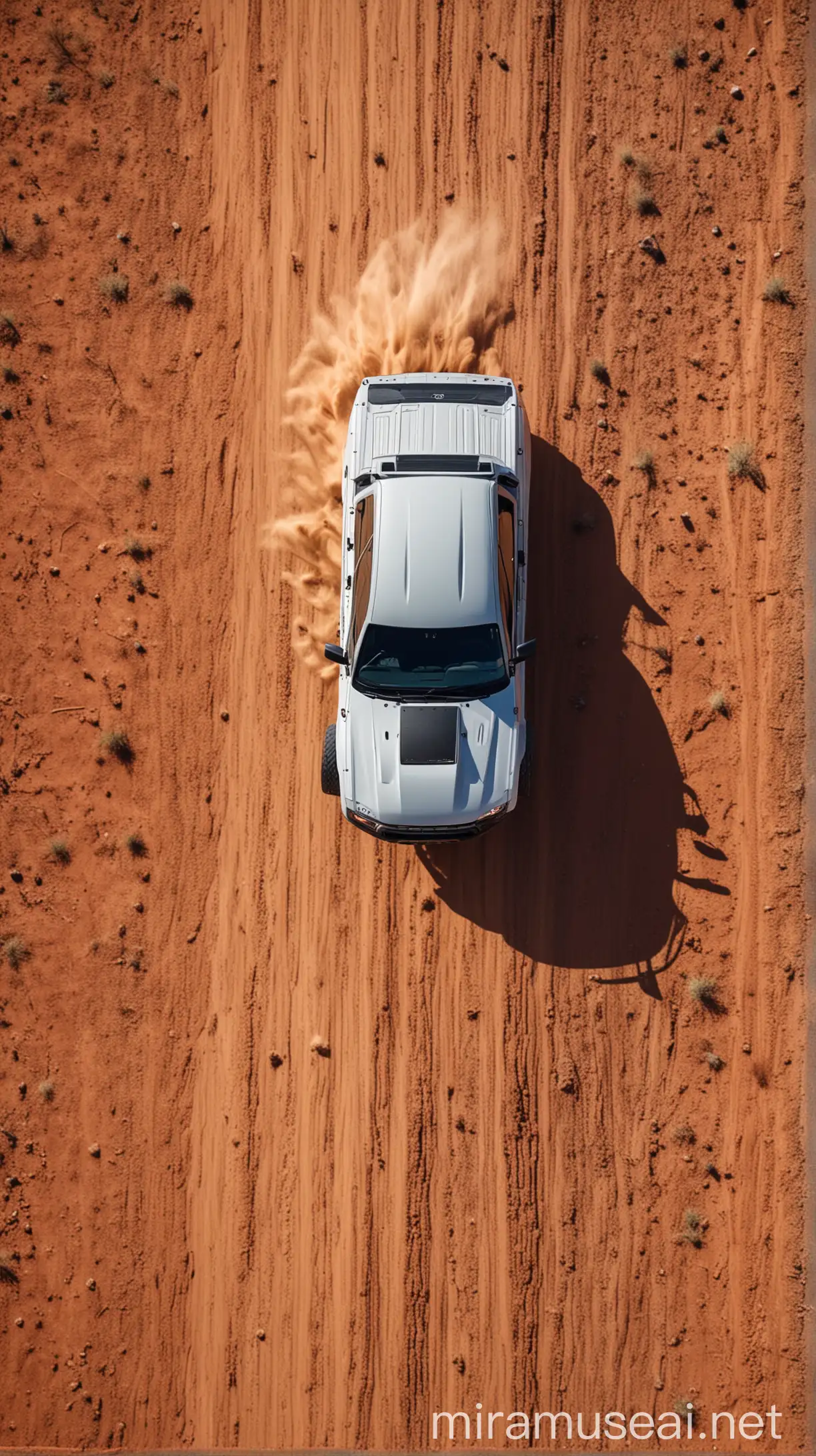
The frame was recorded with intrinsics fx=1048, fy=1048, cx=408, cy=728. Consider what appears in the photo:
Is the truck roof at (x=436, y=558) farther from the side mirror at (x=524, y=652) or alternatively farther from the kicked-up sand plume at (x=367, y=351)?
the kicked-up sand plume at (x=367, y=351)

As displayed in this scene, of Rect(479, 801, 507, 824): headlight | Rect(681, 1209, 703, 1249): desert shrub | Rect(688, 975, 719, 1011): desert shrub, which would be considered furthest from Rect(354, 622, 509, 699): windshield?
Rect(681, 1209, 703, 1249): desert shrub

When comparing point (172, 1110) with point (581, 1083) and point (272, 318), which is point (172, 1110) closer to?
point (581, 1083)

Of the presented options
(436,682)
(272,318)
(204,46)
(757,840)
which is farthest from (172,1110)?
(204,46)

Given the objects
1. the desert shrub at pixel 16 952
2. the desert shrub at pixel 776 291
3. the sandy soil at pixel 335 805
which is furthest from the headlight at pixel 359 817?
the desert shrub at pixel 776 291

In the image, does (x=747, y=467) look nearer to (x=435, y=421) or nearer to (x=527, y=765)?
(x=435, y=421)

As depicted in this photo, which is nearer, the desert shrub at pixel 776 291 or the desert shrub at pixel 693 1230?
the desert shrub at pixel 693 1230

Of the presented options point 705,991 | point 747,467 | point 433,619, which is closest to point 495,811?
point 433,619

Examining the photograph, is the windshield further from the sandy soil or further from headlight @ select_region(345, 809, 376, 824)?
the sandy soil
